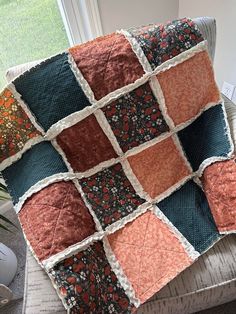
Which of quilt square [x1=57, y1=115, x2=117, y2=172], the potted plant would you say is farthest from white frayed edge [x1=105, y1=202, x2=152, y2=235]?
the potted plant

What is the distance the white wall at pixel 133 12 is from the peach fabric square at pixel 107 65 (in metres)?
0.60

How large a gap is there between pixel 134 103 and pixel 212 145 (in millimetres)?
309

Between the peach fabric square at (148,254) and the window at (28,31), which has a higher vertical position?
the window at (28,31)

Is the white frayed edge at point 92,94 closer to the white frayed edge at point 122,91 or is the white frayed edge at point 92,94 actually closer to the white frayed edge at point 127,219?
the white frayed edge at point 122,91

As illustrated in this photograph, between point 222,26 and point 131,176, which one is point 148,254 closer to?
point 131,176

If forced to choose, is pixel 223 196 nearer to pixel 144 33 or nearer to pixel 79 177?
pixel 79 177

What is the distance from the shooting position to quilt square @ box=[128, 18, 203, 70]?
3.50 ft

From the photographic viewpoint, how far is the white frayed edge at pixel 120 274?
870mm

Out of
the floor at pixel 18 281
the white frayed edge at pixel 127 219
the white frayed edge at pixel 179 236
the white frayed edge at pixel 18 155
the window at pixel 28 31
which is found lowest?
the floor at pixel 18 281

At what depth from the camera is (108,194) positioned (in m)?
1.06

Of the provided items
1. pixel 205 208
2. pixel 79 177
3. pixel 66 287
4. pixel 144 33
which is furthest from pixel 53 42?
pixel 66 287

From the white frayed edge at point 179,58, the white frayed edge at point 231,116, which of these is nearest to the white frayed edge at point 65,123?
the white frayed edge at point 179,58

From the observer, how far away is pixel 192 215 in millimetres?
1028

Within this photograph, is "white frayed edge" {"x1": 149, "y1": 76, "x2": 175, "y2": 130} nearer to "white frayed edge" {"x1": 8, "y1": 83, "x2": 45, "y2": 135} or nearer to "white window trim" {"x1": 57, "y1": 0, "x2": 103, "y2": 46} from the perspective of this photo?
"white frayed edge" {"x1": 8, "y1": 83, "x2": 45, "y2": 135}
